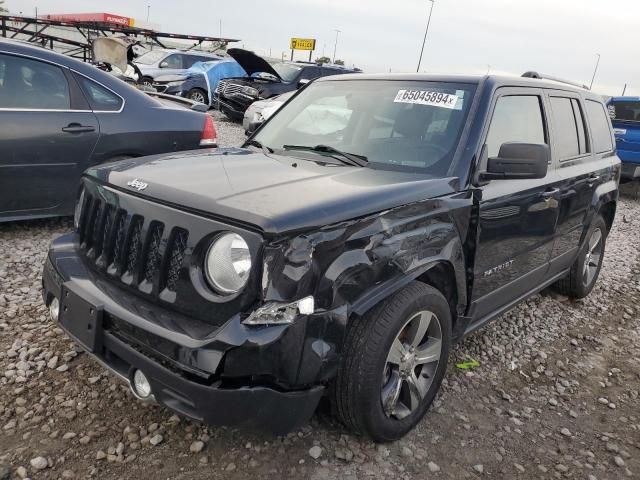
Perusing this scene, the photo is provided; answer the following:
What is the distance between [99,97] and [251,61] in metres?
8.73

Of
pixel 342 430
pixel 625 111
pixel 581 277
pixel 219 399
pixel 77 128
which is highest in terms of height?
pixel 625 111

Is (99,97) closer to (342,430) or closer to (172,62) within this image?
(342,430)

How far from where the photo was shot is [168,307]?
7.04 ft

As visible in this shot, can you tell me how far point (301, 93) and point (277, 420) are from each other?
8.42 ft

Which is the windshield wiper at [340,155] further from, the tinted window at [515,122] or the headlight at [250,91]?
the headlight at [250,91]

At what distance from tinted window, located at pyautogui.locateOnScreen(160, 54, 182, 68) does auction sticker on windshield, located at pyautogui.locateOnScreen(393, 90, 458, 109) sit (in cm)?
1514

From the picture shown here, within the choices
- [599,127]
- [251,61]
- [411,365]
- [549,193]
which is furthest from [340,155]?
[251,61]

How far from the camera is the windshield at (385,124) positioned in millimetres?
2951

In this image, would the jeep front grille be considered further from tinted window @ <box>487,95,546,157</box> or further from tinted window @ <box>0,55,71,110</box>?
tinted window @ <box>0,55,71,110</box>

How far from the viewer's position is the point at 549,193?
3.51 m

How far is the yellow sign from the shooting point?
127ft

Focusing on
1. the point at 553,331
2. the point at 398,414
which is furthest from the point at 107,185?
the point at 553,331

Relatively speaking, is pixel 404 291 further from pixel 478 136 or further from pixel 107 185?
pixel 107 185

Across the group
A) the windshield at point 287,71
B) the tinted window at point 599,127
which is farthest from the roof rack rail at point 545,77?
the windshield at point 287,71
